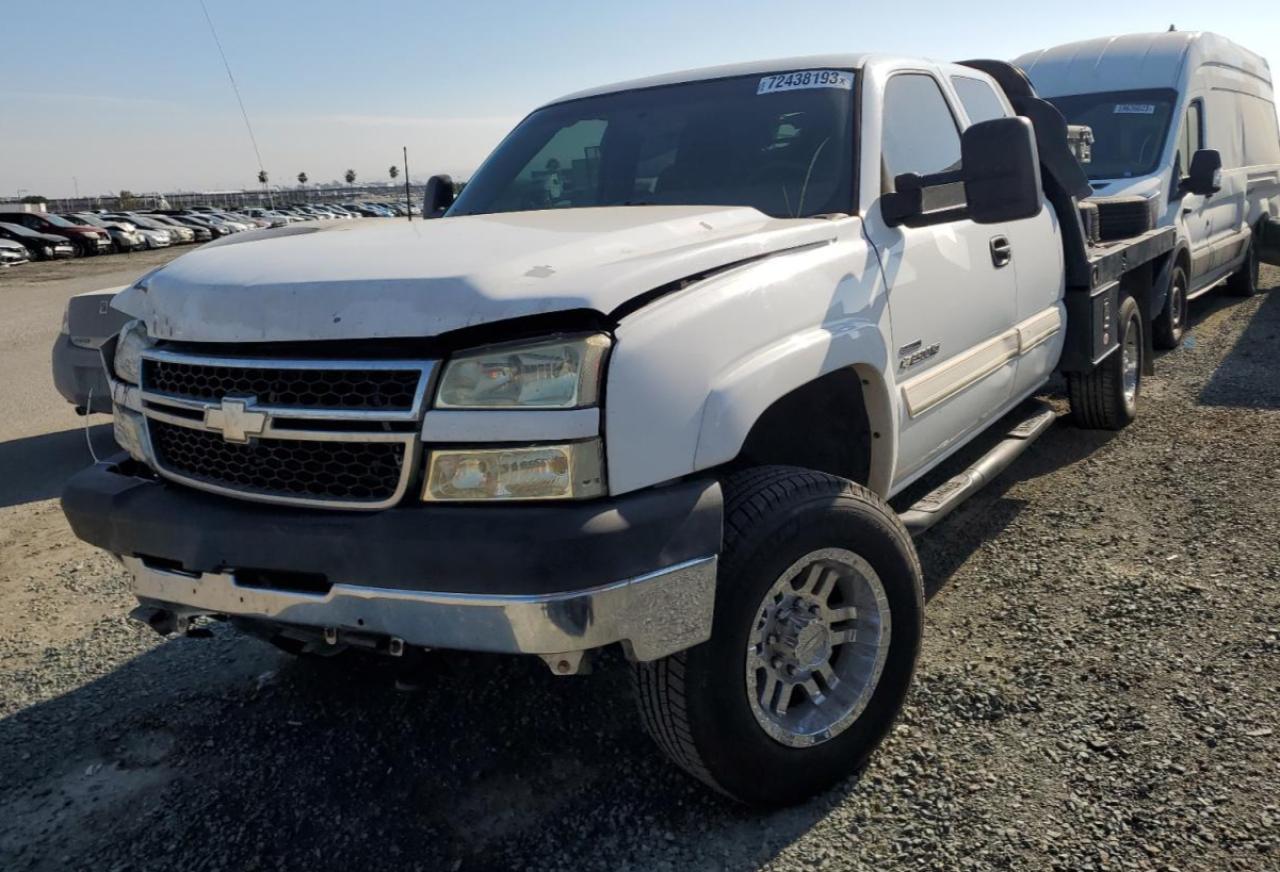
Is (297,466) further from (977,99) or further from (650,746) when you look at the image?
(977,99)

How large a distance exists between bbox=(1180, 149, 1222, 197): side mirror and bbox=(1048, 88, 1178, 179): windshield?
0.89 ft

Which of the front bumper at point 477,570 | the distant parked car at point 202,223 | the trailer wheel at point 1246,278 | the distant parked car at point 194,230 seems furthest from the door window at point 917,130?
the distant parked car at point 202,223

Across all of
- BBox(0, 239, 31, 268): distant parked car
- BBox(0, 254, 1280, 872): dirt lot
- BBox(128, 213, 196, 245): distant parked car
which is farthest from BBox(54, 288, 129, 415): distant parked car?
BBox(128, 213, 196, 245): distant parked car

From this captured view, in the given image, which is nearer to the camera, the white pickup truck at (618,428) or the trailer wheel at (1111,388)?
the white pickup truck at (618,428)

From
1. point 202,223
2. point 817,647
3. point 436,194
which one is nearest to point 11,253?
point 202,223

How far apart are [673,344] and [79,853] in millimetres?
2045

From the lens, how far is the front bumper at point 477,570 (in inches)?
78.7

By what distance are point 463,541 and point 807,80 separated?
90.9 inches

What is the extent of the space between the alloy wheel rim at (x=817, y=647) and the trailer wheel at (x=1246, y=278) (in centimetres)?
990

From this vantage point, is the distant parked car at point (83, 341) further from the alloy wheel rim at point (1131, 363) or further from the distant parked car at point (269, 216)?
the distant parked car at point (269, 216)

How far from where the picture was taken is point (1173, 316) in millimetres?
8000

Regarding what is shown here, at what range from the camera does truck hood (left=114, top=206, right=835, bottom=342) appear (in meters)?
2.13

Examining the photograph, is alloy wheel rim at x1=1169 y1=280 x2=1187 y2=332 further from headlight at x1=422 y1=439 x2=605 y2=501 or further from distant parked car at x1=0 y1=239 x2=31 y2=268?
distant parked car at x1=0 y1=239 x2=31 y2=268

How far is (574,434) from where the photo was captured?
2055 millimetres
